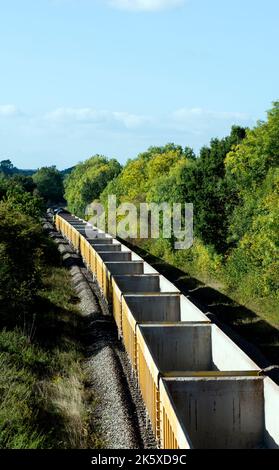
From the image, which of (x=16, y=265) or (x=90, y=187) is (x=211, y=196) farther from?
(x=90, y=187)

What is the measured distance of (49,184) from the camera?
7215 inches

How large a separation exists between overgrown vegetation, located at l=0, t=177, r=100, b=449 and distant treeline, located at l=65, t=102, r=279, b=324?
862 centimetres

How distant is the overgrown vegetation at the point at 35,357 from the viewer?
43.9 ft

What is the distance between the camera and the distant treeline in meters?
27.1

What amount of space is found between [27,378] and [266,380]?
749 cm

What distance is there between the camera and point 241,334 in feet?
79.3

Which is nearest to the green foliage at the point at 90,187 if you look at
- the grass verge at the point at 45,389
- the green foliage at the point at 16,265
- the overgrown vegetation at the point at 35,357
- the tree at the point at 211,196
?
the tree at the point at 211,196

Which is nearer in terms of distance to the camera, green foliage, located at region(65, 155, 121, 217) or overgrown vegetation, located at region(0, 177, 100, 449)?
overgrown vegetation, located at region(0, 177, 100, 449)

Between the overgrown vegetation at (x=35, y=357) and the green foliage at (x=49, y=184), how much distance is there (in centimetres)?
14884

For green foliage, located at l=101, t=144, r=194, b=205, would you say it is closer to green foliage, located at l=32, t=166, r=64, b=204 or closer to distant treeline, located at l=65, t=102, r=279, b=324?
distant treeline, located at l=65, t=102, r=279, b=324

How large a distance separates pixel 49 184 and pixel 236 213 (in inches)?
6015

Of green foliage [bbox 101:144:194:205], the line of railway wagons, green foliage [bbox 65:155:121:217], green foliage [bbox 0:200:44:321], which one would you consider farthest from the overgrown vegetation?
green foliage [bbox 65:155:121:217]

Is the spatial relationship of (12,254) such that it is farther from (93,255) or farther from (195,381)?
(195,381)

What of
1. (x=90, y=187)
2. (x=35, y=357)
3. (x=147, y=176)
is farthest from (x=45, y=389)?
(x=90, y=187)
